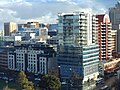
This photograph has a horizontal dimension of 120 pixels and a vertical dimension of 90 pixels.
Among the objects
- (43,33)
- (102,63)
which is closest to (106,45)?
(102,63)

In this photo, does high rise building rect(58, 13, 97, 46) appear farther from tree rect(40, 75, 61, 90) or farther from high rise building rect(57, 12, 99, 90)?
tree rect(40, 75, 61, 90)

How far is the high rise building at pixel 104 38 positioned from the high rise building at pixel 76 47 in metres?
4.41

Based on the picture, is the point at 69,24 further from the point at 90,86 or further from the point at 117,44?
the point at 117,44

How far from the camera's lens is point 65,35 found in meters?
18.6

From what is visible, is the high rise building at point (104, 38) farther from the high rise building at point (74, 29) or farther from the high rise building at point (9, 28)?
the high rise building at point (9, 28)

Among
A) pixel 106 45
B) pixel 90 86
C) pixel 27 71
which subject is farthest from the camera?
pixel 106 45

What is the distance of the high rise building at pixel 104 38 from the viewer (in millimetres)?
23484

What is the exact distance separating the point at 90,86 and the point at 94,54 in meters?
2.36

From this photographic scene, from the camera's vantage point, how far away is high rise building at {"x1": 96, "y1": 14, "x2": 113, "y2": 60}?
23484 millimetres

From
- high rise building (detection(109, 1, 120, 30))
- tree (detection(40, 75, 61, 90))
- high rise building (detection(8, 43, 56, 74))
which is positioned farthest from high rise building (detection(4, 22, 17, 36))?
tree (detection(40, 75, 61, 90))

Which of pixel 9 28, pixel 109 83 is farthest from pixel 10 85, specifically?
pixel 9 28

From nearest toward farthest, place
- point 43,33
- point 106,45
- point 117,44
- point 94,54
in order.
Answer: point 94,54
point 106,45
point 117,44
point 43,33

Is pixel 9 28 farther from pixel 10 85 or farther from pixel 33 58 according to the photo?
pixel 10 85

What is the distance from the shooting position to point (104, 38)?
23.8 metres
